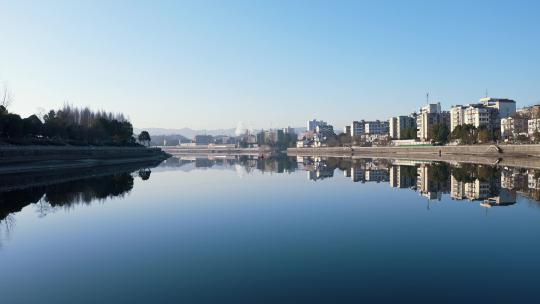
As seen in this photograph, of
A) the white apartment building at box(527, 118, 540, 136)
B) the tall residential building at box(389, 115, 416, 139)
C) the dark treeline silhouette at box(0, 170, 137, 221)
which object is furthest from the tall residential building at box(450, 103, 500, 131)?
the dark treeline silhouette at box(0, 170, 137, 221)

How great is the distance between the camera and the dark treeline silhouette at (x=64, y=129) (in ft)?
116

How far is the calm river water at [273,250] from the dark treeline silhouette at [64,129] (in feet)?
67.7

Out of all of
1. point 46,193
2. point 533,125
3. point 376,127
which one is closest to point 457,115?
point 533,125

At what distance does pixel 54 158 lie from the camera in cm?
3566

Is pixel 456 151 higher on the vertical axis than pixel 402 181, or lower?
higher

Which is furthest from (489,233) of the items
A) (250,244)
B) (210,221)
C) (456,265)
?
(210,221)

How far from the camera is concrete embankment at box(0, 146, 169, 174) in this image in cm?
2911

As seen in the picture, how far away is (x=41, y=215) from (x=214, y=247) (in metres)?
8.00

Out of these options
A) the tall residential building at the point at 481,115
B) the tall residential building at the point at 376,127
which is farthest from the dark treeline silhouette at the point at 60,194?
the tall residential building at the point at 376,127

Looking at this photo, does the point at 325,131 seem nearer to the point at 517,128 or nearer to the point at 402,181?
the point at 517,128

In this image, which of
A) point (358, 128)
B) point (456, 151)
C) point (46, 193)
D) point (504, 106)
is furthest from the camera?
point (358, 128)

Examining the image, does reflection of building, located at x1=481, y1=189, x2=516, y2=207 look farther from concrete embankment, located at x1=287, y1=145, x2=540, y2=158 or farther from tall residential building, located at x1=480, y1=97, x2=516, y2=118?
tall residential building, located at x1=480, y1=97, x2=516, y2=118

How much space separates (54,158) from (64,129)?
10.4m

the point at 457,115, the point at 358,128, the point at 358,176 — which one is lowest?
the point at 358,176
